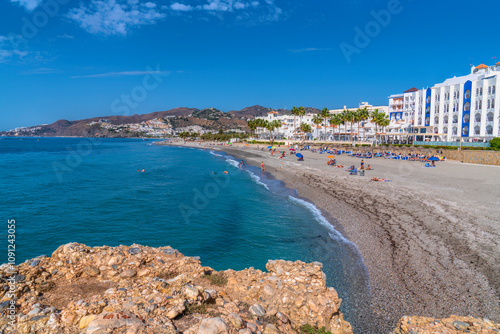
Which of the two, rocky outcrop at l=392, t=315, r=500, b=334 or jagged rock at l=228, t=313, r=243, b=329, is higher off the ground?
jagged rock at l=228, t=313, r=243, b=329

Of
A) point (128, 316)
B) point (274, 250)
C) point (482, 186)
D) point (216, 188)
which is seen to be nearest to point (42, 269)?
→ point (128, 316)

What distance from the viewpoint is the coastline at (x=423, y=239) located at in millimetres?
9016

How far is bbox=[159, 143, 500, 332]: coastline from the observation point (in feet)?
29.6

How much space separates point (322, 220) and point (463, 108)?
58.7 meters

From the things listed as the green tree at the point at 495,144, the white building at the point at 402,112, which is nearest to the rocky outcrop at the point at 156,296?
the green tree at the point at 495,144

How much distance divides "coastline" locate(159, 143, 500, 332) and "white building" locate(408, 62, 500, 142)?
1336 inches

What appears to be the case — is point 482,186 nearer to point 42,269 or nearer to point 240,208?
point 240,208

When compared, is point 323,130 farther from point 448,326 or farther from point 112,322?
point 112,322

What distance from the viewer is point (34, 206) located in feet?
73.8

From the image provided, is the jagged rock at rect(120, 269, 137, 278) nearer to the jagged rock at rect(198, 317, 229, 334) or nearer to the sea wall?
the jagged rock at rect(198, 317, 229, 334)

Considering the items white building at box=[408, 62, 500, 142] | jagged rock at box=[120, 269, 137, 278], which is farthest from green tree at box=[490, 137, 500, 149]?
jagged rock at box=[120, 269, 137, 278]

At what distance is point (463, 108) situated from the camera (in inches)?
2313

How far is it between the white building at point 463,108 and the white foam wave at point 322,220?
50.2 m

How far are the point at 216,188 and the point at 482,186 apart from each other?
80.7ft
